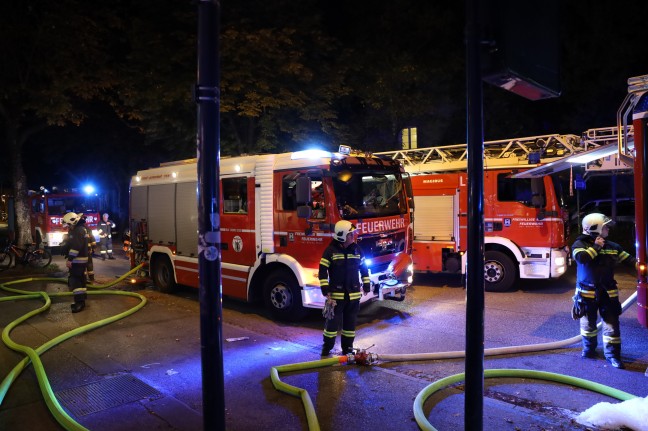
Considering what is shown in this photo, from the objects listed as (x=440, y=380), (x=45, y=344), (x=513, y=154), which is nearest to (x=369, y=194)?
(x=440, y=380)

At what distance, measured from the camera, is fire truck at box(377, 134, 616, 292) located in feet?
30.9

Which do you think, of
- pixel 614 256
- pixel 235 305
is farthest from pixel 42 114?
pixel 614 256

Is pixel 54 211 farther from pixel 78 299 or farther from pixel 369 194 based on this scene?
pixel 369 194

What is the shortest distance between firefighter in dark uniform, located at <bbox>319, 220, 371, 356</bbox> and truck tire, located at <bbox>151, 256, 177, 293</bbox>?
5083mm

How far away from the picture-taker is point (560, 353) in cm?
608

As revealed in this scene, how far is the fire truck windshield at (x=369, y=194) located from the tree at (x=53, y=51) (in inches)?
316

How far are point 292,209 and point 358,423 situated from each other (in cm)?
398

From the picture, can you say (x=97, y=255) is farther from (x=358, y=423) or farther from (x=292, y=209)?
(x=358, y=423)

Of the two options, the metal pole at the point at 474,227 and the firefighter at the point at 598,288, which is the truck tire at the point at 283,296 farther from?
the metal pole at the point at 474,227

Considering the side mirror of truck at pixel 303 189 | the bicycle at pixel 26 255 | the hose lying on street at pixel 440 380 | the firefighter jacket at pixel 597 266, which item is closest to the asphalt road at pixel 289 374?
the hose lying on street at pixel 440 380

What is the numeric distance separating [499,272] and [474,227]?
25.3 ft

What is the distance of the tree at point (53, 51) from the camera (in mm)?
11711

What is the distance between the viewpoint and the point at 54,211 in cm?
1808

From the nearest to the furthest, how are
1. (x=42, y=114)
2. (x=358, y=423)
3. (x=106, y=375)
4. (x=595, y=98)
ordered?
(x=358, y=423) < (x=106, y=375) < (x=42, y=114) < (x=595, y=98)
